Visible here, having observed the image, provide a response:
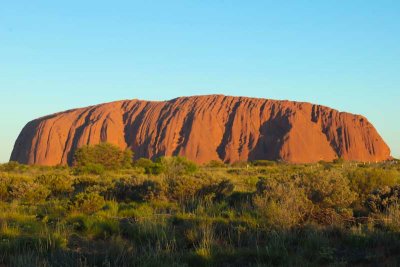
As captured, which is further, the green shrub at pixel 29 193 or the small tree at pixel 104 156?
the small tree at pixel 104 156

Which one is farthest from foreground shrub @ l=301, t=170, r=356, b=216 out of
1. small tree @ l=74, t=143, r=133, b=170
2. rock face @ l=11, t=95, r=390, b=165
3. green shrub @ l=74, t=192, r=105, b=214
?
rock face @ l=11, t=95, r=390, b=165

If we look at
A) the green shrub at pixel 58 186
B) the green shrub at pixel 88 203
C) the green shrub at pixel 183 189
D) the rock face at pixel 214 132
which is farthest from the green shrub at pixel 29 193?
the rock face at pixel 214 132

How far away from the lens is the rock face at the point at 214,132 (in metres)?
77.8

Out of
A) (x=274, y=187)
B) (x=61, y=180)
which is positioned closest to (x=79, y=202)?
(x=274, y=187)

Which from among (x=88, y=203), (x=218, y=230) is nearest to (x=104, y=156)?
(x=88, y=203)

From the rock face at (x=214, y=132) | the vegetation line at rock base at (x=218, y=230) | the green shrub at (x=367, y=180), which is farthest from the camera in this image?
the rock face at (x=214, y=132)

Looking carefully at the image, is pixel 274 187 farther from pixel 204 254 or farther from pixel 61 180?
pixel 61 180

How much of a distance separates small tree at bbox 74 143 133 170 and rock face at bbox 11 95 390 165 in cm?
2931

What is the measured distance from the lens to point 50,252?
614cm

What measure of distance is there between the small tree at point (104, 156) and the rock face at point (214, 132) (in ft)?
96.2

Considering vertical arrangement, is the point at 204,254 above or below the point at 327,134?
below

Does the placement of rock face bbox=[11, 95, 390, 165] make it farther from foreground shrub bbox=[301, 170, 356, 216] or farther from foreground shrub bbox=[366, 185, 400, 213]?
foreground shrub bbox=[301, 170, 356, 216]

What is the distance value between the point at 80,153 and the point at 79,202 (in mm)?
37807

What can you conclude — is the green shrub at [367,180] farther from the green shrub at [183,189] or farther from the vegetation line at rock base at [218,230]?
the green shrub at [183,189]
